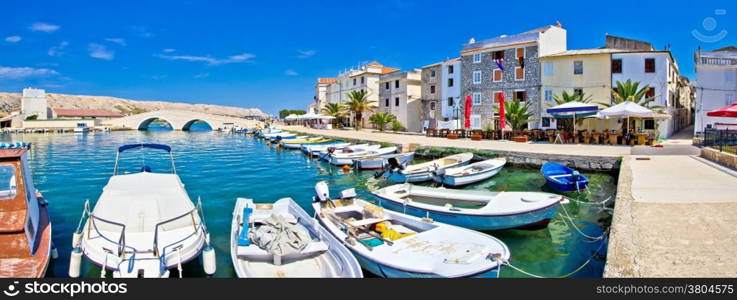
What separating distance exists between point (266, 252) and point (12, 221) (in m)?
5.14

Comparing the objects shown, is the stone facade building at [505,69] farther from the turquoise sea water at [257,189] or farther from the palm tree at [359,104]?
the turquoise sea water at [257,189]

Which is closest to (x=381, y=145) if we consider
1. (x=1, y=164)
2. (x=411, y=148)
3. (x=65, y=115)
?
(x=411, y=148)

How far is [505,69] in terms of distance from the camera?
139ft

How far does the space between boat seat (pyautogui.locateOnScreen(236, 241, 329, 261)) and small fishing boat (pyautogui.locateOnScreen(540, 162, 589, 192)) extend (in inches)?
473

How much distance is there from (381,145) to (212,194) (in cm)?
1636

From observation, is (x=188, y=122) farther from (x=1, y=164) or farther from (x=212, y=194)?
(x=1, y=164)

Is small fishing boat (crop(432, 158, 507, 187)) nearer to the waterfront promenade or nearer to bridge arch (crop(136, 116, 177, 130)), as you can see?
the waterfront promenade

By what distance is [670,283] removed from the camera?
5531 mm

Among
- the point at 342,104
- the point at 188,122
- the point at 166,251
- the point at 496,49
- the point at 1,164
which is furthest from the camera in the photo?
the point at 188,122

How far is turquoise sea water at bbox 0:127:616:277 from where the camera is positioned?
9.96m

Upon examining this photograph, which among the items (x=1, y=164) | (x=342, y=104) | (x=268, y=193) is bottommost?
(x=268, y=193)

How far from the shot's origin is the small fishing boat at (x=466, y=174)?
1883 cm

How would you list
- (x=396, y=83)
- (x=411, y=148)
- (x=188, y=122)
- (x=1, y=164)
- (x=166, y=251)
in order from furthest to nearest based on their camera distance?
(x=188, y=122)
(x=396, y=83)
(x=411, y=148)
(x=1, y=164)
(x=166, y=251)

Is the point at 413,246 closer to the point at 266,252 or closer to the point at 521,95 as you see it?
the point at 266,252
